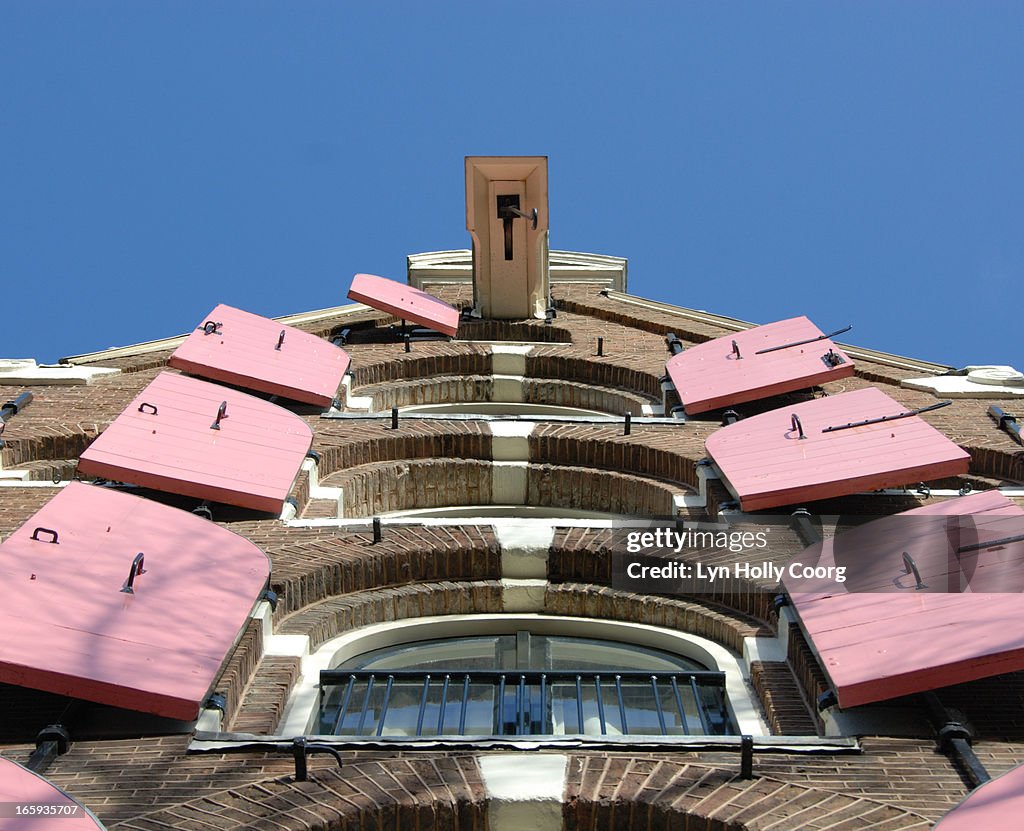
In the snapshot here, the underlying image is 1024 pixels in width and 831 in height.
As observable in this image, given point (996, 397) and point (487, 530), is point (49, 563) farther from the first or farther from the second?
point (996, 397)

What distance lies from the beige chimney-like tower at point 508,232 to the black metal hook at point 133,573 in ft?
47.4

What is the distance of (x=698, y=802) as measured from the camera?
8164mm

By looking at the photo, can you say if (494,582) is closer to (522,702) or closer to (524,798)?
(522,702)

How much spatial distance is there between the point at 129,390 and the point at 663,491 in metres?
7.66

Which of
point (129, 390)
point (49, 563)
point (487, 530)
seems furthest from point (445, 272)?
point (49, 563)

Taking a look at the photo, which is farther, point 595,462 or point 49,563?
point 595,462

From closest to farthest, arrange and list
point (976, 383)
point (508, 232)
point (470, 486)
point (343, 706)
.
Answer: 1. point (343, 706)
2. point (470, 486)
3. point (976, 383)
4. point (508, 232)

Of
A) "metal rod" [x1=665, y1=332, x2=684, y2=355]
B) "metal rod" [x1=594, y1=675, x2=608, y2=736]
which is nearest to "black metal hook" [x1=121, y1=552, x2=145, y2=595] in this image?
"metal rod" [x1=594, y1=675, x2=608, y2=736]

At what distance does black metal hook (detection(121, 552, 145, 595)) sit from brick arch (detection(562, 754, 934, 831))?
3.46 m

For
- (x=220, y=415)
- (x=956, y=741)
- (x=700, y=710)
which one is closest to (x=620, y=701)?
(x=700, y=710)

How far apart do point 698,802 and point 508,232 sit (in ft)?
55.7

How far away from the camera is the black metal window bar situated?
10.1 m

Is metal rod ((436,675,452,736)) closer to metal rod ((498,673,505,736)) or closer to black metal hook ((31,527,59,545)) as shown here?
metal rod ((498,673,505,736))

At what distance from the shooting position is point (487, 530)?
13.0 m
